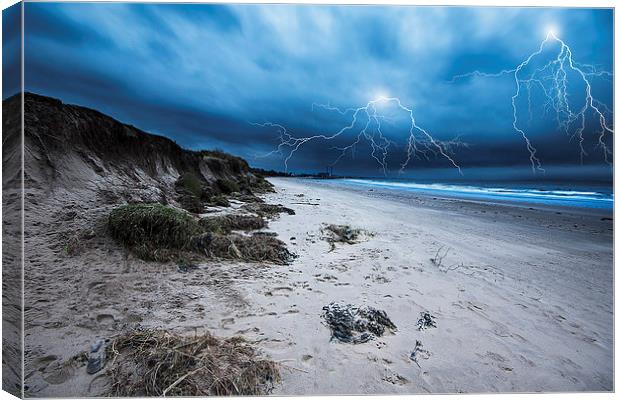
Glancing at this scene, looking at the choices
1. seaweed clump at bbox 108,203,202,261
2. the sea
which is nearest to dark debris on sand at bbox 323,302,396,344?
seaweed clump at bbox 108,203,202,261

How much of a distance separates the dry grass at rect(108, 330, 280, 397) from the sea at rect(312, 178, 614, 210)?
326cm

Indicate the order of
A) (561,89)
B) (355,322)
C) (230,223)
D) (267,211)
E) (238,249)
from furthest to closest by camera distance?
(267,211), (230,223), (238,249), (561,89), (355,322)

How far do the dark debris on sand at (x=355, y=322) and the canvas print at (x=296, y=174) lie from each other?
0.06 ft

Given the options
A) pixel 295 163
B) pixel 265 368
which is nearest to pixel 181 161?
pixel 295 163

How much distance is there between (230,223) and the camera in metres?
4.17

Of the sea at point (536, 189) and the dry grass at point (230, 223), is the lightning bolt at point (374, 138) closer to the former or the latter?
the sea at point (536, 189)

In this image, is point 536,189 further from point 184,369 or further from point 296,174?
point 184,369

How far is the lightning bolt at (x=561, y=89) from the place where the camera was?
2.39 m

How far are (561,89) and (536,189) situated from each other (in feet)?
8.52

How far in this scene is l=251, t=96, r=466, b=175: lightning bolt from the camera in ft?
10.2

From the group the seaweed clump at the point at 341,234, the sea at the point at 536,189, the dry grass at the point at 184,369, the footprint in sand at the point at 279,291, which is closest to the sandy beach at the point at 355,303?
the footprint in sand at the point at 279,291

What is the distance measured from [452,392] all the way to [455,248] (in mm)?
2719

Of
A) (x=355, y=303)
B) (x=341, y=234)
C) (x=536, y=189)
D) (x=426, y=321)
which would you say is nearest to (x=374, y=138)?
(x=341, y=234)

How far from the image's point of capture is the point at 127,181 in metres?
3.98
